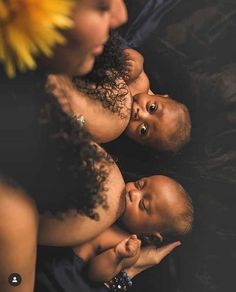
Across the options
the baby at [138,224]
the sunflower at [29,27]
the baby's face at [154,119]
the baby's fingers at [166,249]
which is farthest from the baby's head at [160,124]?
the sunflower at [29,27]

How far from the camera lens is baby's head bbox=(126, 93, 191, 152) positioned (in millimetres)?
1251

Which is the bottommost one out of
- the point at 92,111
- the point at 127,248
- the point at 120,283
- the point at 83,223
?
the point at 120,283

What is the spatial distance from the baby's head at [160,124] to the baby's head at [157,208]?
0.36ft

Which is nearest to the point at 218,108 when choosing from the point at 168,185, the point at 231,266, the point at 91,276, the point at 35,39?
the point at 168,185

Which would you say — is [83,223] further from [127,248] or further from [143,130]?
[143,130]

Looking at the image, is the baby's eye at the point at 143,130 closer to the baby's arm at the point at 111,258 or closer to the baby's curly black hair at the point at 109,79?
the baby's curly black hair at the point at 109,79

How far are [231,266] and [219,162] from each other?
249mm


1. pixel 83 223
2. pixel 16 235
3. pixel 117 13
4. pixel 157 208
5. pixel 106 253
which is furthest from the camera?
pixel 157 208

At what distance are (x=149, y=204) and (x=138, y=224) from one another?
0.05 metres

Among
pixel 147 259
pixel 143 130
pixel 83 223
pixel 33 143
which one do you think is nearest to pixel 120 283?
pixel 147 259

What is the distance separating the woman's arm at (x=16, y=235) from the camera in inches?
31.9

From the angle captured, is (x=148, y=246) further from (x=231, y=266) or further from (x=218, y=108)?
(x=218, y=108)

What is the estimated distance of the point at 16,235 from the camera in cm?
83

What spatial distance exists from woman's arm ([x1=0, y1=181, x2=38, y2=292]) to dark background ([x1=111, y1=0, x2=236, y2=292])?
42 centimetres
